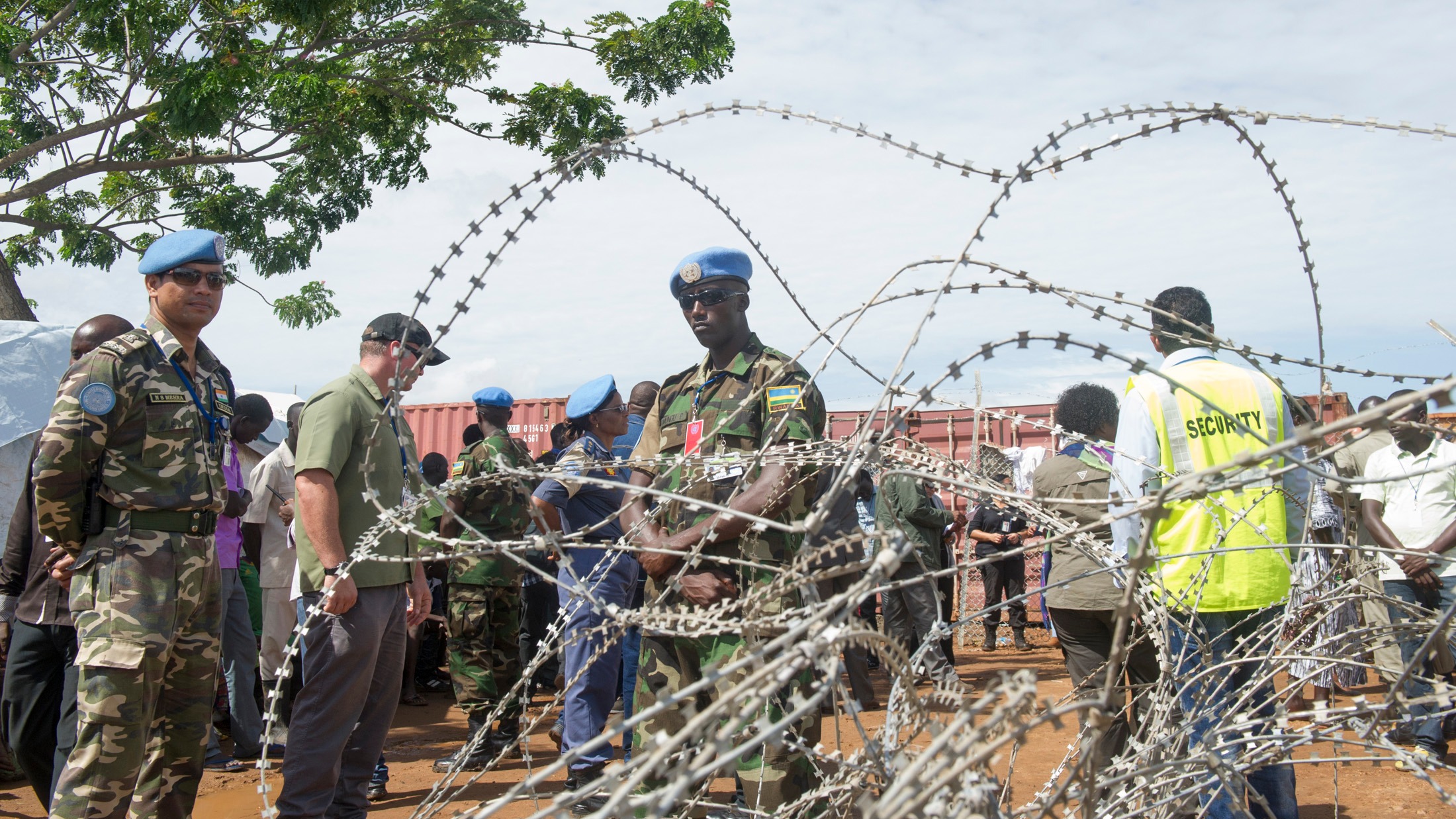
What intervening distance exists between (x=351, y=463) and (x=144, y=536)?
69 centimetres

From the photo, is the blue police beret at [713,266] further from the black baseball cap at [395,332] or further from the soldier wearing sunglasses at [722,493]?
the black baseball cap at [395,332]

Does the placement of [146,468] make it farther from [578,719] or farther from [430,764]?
[430,764]

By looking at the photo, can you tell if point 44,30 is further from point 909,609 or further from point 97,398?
point 909,609

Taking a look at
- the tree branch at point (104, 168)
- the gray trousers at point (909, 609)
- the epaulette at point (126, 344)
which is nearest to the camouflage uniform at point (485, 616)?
the epaulette at point (126, 344)

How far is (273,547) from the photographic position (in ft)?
18.3

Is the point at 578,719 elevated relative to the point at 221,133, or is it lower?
lower

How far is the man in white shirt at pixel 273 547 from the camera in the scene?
5484 mm

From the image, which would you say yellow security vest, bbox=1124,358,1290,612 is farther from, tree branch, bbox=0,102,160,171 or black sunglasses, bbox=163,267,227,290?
tree branch, bbox=0,102,160,171

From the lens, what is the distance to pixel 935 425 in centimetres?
1442

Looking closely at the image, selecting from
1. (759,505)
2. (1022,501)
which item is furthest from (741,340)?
(1022,501)

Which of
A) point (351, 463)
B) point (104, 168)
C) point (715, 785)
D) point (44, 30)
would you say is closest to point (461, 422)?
point (104, 168)

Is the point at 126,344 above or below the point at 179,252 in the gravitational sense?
below

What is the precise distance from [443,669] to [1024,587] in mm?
6155

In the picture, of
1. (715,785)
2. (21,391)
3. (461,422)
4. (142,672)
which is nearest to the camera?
(142,672)
